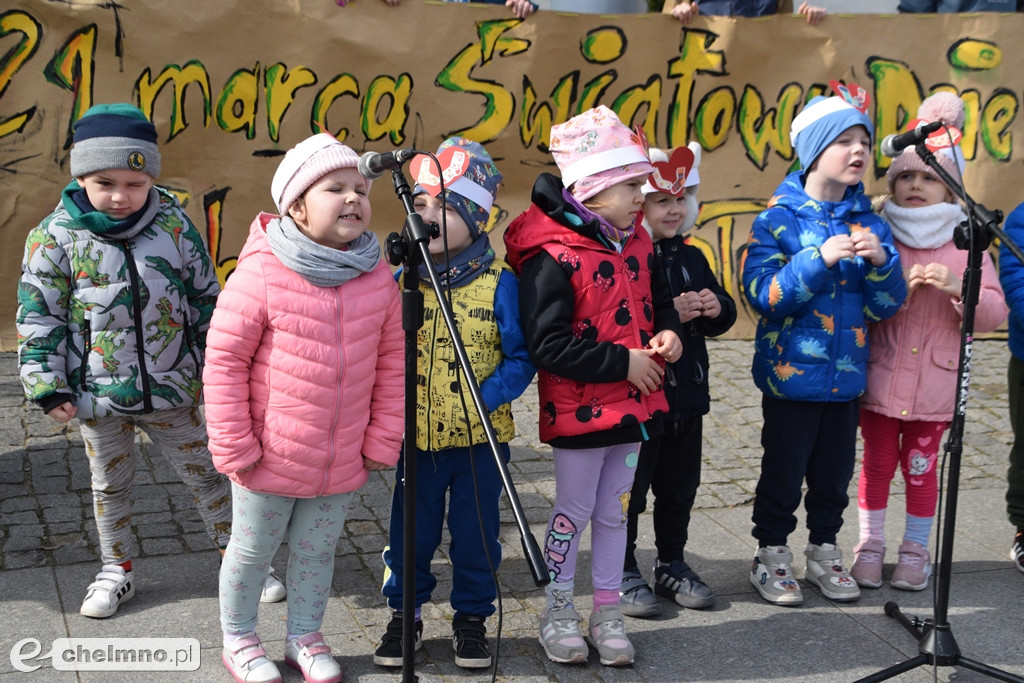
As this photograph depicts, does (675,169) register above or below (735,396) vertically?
above

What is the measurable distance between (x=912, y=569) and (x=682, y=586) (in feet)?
3.27

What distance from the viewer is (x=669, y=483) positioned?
4.26 m

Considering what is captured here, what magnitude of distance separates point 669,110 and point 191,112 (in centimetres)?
330

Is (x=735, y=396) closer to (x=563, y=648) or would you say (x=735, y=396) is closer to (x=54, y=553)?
(x=563, y=648)

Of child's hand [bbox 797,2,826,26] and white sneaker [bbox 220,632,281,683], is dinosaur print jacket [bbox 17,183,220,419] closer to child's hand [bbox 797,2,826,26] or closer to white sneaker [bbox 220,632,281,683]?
white sneaker [bbox 220,632,281,683]

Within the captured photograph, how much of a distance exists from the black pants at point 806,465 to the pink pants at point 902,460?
181 mm

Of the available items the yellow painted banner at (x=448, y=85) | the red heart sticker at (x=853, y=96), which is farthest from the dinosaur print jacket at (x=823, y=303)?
the yellow painted banner at (x=448, y=85)

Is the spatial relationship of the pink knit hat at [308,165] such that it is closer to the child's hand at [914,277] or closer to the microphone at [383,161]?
the microphone at [383,161]

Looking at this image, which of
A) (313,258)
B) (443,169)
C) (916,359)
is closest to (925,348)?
(916,359)

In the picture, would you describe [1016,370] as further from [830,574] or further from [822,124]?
[822,124]

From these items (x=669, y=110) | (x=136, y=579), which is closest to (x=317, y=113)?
(x=669, y=110)

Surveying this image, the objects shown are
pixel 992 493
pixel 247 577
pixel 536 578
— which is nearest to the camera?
pixel 536 578

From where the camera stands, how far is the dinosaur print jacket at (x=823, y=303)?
4.19m

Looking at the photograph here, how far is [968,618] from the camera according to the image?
4.27 metres
